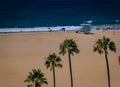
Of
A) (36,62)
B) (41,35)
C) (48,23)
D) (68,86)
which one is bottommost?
(68,86)

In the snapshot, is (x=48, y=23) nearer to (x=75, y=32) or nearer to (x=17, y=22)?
(x=17, y=22)

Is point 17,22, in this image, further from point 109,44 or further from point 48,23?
point 109,44

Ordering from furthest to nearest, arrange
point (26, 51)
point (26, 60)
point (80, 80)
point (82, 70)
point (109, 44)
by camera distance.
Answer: point (26, 51)
point (26, 60)
point (82, 70)
point (80, 80)
point (109, 44)

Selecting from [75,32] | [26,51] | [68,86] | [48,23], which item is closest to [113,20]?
[48,23]

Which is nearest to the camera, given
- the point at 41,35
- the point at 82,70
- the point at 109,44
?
the point at 109,44

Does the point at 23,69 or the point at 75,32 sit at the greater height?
the point at 75,32

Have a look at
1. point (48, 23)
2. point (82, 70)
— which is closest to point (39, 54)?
point (82, 70)

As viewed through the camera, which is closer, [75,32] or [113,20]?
[75,32]
